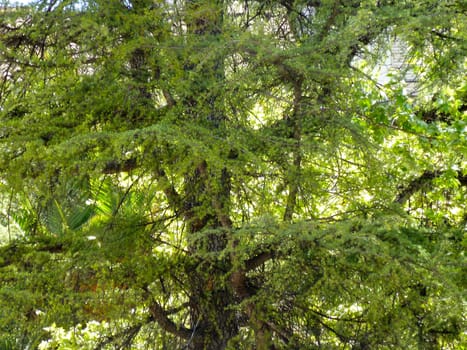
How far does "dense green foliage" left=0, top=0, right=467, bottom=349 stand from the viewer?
3434 millimetres

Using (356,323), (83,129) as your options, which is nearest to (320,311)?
(356,323)

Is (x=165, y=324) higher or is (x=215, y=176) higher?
(x=215, y=176)

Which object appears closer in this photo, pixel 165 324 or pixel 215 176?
pixel 215 176

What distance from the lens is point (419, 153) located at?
5773 mm

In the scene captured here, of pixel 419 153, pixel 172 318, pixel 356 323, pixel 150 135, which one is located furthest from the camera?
pixel 419 153

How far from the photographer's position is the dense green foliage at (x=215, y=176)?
135 inches

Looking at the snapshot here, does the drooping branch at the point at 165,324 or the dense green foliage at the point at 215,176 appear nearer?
the dense green foliage at the point at 215,176

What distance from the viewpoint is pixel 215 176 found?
3.87 m

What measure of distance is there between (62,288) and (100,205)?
91.5 inches

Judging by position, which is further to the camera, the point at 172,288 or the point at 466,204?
the point at 466,204

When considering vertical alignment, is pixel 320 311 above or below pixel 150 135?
below

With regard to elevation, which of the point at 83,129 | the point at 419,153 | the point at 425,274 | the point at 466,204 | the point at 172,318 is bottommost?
the point at 425,274

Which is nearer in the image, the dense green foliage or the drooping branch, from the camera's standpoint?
the dense green foliage

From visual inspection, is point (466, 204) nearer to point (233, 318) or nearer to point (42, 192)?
point (233, 318)
